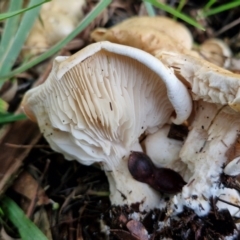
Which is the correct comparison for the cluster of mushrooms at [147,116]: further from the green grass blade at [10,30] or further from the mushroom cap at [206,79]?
the green grass blade at [10,30]

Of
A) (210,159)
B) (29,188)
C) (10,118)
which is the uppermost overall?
(10,118)

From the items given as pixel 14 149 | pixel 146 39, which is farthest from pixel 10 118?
pixel 146 39

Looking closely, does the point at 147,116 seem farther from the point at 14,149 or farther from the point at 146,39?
the point at 14,149

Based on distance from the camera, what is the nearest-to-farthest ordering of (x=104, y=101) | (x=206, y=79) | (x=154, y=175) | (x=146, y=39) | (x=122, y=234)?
1. (x=206, y=79)
2. (x=104, y=101)
3. (x=122, y=234)
4. (x=154, y=175)
5. (x=146, y=39)

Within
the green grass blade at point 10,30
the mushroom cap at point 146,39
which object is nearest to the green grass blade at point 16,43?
the green grass blade at point 10,30

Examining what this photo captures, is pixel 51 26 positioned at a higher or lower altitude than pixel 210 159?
higher

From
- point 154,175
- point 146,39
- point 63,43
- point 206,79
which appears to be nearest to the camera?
point 206,79
